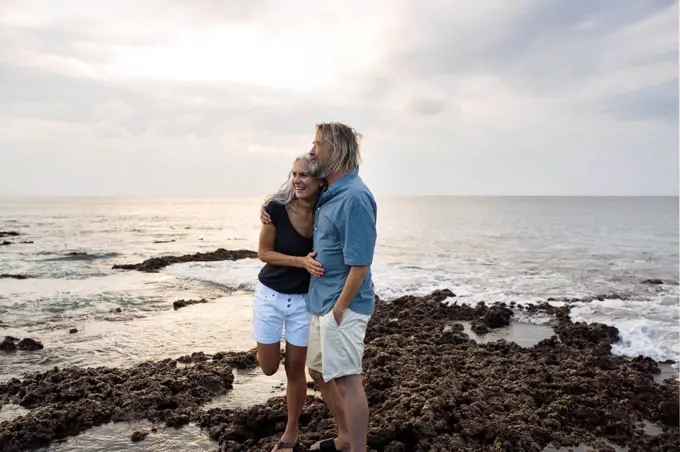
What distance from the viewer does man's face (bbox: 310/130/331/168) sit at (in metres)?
3.72

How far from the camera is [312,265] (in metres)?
3.81

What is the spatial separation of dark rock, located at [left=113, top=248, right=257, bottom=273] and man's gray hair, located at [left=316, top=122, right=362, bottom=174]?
57.9 ft

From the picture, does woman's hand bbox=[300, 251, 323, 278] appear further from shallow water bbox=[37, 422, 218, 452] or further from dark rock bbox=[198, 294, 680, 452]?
shallow water bbox=[37, 422, 218, 452]

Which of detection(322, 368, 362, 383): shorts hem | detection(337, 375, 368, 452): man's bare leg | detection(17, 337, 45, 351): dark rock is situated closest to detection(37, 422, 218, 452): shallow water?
detection(337, 375, 368, 452): man's bare leg

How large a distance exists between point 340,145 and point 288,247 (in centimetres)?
97

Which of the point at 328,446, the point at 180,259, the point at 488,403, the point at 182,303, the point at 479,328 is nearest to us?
the point at 328,446

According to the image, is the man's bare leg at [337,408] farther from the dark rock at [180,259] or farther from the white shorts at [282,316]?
the dark rock at [180,259]

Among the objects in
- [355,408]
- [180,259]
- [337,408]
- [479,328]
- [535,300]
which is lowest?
[535,300]

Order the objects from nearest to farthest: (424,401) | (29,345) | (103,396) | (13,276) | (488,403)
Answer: (424,401), (488,403), (103,396), (29,345), (13,276)

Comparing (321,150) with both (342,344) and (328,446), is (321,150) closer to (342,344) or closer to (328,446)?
(342,344)

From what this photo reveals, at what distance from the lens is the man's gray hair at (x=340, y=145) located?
3695 millimetres

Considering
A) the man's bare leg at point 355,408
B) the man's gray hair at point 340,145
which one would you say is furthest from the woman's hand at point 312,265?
the man's bare leg at point 355,408

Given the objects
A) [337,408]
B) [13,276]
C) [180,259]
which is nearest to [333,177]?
[337,408]

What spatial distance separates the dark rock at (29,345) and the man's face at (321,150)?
23.1 ft
